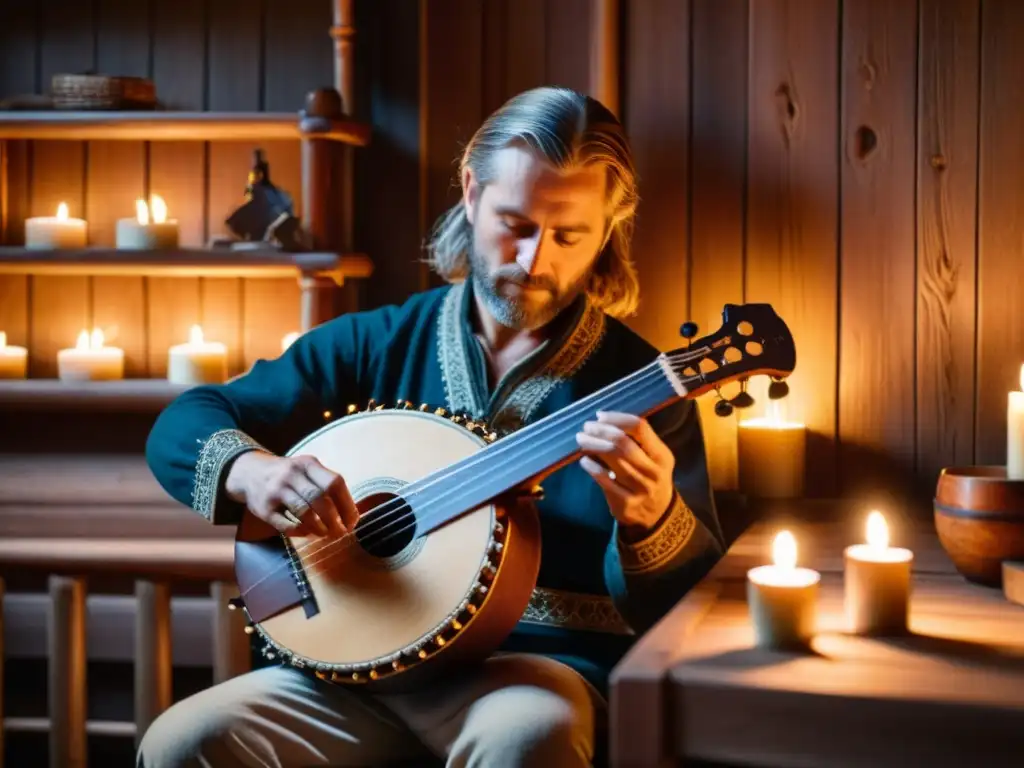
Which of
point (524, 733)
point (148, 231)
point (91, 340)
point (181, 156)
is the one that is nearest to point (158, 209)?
point (148, 231)

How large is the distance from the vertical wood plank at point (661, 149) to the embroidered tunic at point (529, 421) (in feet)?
1.09

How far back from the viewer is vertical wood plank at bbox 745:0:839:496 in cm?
222

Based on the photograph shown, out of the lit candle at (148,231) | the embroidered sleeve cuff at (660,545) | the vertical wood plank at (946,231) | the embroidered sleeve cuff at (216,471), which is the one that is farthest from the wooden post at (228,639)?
the vertical wood plank at (946,231)

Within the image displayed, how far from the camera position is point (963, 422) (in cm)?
219

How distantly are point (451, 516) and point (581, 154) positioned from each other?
2.07 ft

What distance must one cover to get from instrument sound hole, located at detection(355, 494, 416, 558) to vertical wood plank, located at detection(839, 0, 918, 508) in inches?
38.6

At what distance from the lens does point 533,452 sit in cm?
159

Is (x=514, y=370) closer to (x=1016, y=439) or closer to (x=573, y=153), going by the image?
(x=573, y=153)

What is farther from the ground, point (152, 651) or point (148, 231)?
point (148, 231)

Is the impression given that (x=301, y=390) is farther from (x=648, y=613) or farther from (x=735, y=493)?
(x=735, y=493)

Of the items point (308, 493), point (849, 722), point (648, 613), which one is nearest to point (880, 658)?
point (849, 722)

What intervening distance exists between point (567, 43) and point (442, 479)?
3.70 ft

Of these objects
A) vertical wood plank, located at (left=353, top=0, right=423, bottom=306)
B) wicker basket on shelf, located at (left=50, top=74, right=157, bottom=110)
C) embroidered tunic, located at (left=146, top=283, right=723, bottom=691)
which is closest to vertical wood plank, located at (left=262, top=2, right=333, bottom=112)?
vertical wood plank, located at (left=353, top=0, right=423, bottom=306)

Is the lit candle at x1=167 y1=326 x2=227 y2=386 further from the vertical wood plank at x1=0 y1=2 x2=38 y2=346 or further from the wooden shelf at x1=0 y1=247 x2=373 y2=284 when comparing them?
the vertical wood plank at x1=0 y1=2 x2=38 y2=346
